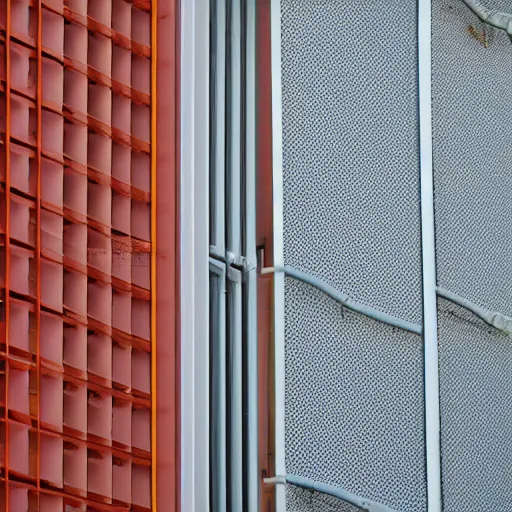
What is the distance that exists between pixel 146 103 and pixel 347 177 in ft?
1.20

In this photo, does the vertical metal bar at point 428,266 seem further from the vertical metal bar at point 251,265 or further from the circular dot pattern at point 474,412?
the vertical metal bar at point 251,265

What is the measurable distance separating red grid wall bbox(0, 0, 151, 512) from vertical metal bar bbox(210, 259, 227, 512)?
5.3 inches

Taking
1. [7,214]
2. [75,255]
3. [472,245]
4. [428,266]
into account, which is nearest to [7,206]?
[7,214]

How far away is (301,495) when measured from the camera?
1.49 m

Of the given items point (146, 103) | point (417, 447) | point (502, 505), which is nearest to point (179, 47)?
point (146, 103)

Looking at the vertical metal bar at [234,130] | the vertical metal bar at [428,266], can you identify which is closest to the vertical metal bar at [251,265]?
the vertical metal bar at [234,130]

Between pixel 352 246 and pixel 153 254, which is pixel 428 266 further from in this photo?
pixel 153 254

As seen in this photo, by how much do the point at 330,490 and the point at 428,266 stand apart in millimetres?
398

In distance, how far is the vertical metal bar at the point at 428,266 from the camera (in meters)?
1.61

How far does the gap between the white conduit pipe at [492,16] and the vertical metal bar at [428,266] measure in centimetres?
12

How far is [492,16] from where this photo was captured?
180 cm

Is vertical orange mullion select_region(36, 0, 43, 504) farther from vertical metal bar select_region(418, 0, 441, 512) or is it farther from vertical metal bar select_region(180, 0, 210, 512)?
vertical metal bar select_region(418, 0, 441, 512)

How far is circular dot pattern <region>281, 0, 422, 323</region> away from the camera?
155cm

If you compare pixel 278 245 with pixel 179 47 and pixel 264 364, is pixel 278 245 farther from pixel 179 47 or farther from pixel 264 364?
pixel 179 47
